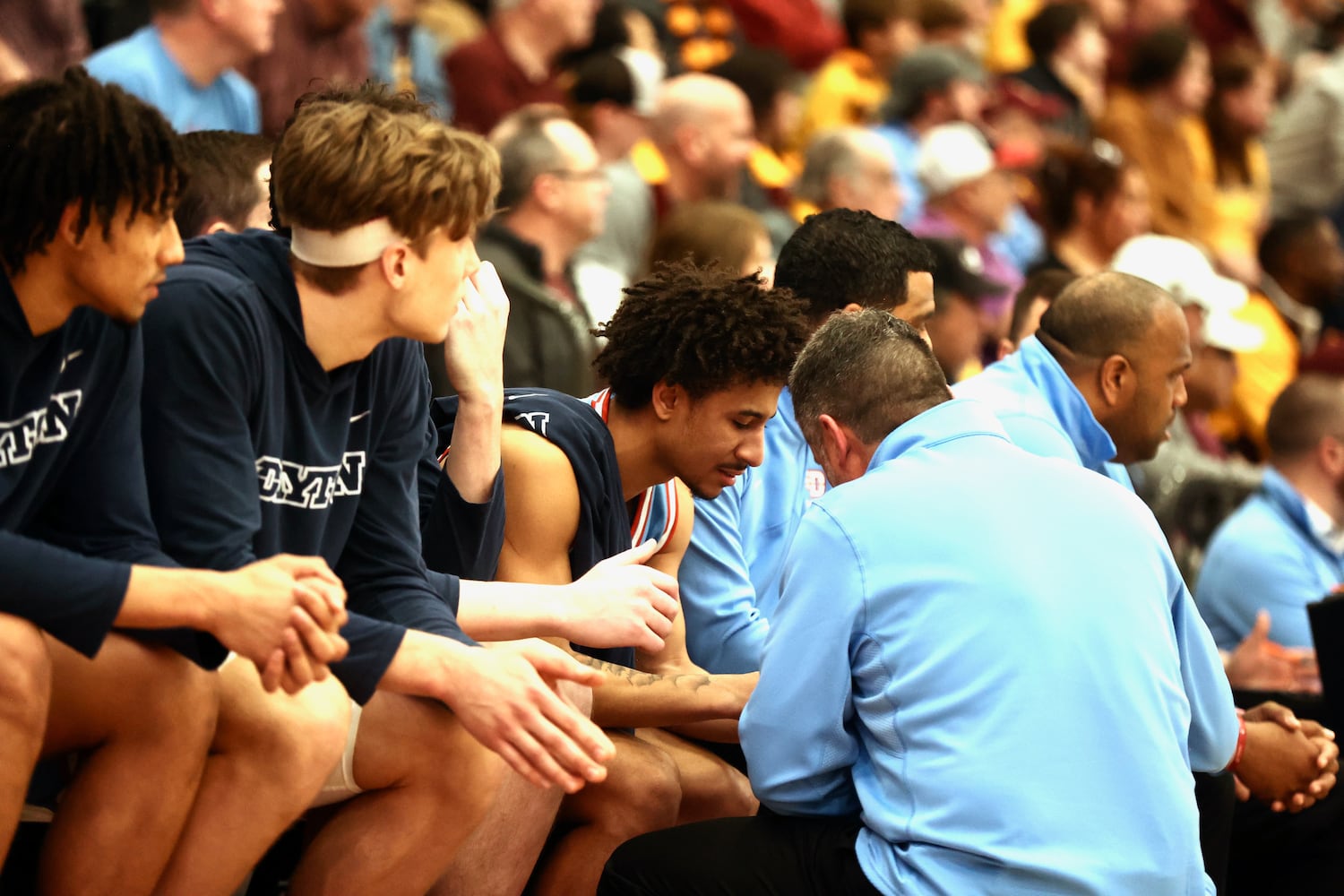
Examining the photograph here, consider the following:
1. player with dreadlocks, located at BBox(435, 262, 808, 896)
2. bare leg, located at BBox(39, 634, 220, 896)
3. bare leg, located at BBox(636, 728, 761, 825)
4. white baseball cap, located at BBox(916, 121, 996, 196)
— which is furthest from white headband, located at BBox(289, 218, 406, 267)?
white baseball cap, located at BBox(916, 121, 996, 196)

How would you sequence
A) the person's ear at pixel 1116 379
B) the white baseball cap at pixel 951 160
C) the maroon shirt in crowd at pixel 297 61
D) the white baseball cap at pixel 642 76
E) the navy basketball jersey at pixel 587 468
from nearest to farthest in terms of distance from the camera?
the navy basketball jersey at pixel 587 468, the person's ear at pixel 1116 379, the maroon shirt in crowd at pixel 297 61, the white baseball cap at pixel 642 76, the white baseball cap at pixel 951 160

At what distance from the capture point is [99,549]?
7.22 ft

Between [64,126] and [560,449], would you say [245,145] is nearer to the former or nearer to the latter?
[560,449]

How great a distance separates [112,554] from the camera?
219 centimetres

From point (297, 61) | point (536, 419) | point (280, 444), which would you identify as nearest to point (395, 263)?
point (280, 444)

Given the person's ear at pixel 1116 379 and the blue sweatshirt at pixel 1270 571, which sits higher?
the person's ear at pixel 1116 379

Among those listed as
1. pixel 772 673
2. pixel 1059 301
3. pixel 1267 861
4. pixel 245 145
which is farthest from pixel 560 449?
pixel 1267 861

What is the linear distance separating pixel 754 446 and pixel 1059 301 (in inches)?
43.6

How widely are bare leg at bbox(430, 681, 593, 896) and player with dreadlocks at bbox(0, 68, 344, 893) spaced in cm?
62

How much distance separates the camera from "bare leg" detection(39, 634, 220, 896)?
2.14 meters

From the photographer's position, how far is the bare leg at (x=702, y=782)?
3164 mm

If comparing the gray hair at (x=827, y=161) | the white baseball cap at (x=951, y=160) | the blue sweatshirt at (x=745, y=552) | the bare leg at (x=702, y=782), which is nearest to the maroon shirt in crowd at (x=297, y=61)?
the gray hair at (x=827, y=161)

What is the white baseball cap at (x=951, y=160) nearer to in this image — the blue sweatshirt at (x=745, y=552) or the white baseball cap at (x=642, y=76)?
the white baseball cap at (x=642, y=76)

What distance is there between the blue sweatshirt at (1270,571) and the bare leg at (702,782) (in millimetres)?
2136
